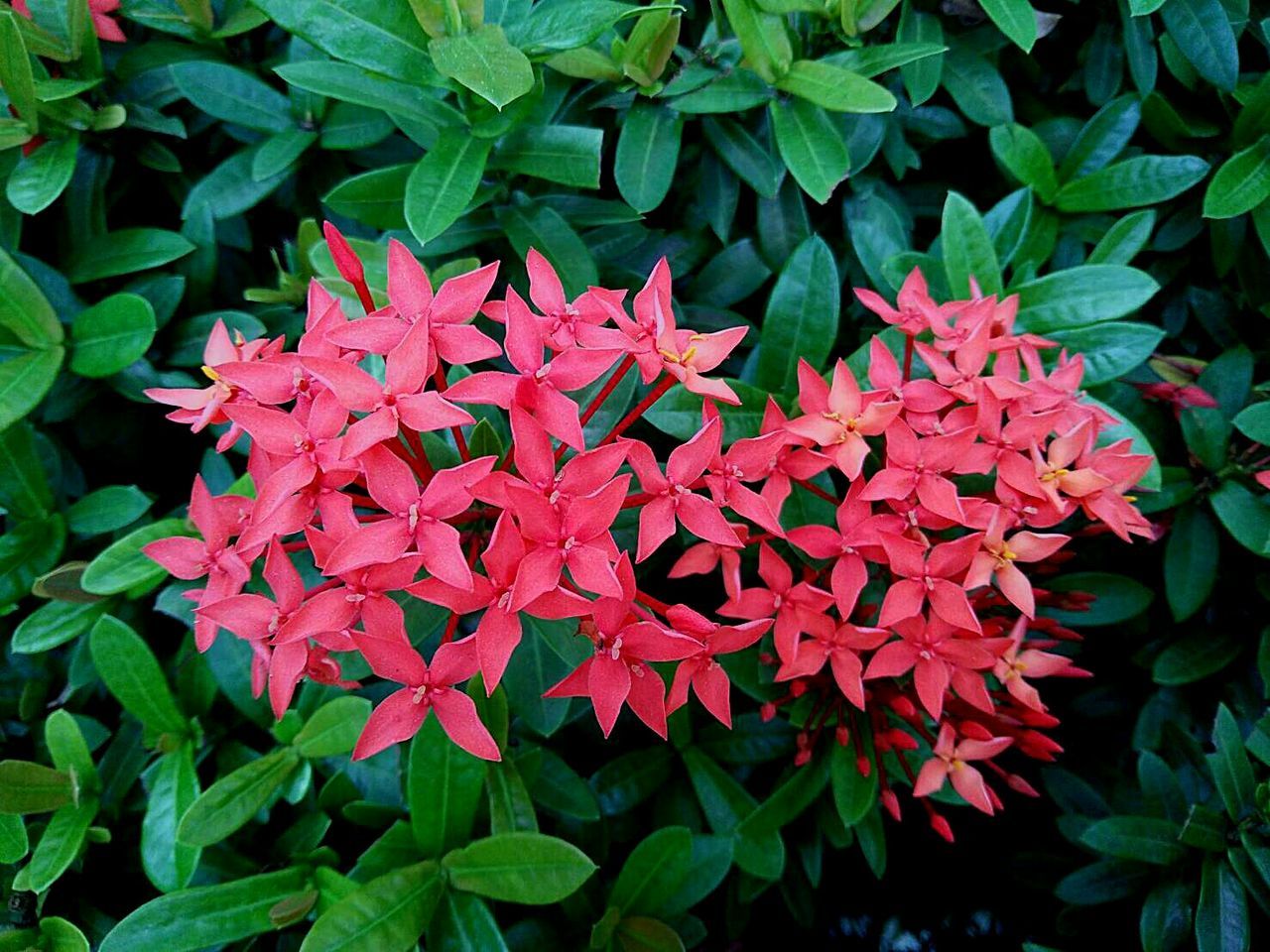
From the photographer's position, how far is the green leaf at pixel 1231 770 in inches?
49.6

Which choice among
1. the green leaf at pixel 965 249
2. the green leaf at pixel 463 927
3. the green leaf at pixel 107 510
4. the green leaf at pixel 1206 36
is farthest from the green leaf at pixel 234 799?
the green leaf at pixel 1206 36

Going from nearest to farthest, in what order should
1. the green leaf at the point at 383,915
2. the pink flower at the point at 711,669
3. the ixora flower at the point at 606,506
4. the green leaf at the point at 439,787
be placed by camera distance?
the ixora flower at the point at 606,506
the pink flower at the point at 711,669
the green leaf at the point at 383,915
the green leaf at the point at 439,787

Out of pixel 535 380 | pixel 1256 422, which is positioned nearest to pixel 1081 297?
pixel 1256 422

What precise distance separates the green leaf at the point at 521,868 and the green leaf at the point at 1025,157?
1178 mm

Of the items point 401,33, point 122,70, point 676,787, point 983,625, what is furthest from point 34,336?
point 983,625

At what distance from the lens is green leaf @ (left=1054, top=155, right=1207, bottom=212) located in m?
1.42

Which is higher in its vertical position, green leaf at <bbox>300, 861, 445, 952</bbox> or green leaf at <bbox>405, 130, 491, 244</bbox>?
green leaf at <bbox>405, 130, 491, 244</bbox>

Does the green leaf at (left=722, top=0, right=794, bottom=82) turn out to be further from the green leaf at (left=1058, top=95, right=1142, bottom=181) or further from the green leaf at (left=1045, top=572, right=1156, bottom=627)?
the green leaf at (left=1045, top=572, right=1156, bottom=627)

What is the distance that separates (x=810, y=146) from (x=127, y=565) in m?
1.07

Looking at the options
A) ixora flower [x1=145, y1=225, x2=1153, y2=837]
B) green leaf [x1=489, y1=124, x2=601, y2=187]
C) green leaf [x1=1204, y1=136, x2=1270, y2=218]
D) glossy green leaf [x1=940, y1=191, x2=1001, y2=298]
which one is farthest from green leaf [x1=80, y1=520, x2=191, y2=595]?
green leaf [x1=1204, y1=136, x2=1270, y2=218]

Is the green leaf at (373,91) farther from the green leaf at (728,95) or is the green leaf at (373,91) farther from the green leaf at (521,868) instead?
the green leaf at (521,868)

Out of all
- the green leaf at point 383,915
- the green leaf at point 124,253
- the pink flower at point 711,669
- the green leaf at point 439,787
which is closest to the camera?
the pink flower at point 711,669

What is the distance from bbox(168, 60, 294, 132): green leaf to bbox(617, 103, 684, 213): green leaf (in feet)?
1.77

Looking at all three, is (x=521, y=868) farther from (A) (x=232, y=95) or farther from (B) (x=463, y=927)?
(A) (x=232, y=95)
